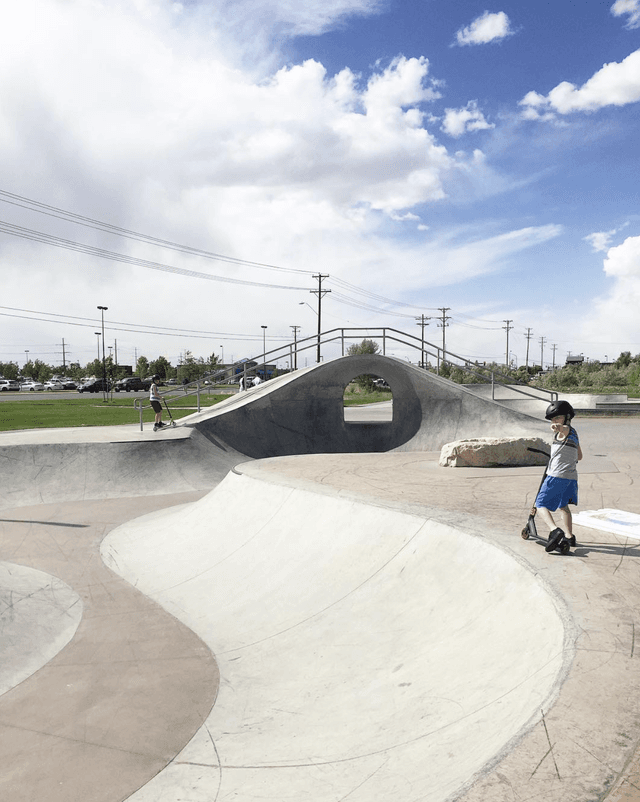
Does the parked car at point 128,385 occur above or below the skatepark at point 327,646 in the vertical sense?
above

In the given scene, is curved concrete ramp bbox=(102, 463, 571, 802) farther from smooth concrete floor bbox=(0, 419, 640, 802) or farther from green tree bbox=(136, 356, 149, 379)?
green tree bbox=(136, 356, 149, 379)

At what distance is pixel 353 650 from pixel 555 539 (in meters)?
2.20

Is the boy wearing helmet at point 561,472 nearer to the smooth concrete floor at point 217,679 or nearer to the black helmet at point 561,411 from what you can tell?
the black helmet at point 561,411

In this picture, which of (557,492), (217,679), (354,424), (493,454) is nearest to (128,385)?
(354,424)

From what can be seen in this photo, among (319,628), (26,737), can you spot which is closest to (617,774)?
(319,628)

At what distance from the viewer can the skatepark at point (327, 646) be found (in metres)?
3.17

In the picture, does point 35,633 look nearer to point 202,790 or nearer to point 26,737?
point 26,737

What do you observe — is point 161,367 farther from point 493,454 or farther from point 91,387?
point 493,454

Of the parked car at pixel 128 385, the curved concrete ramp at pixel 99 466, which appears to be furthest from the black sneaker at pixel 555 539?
the parked car at pixel 128 385

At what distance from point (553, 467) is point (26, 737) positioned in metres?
5.24

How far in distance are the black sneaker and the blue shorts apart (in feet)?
0.81

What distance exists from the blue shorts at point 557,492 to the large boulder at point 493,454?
263 inches

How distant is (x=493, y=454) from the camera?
483 inches

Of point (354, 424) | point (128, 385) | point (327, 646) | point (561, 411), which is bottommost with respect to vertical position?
point (327, 646)
